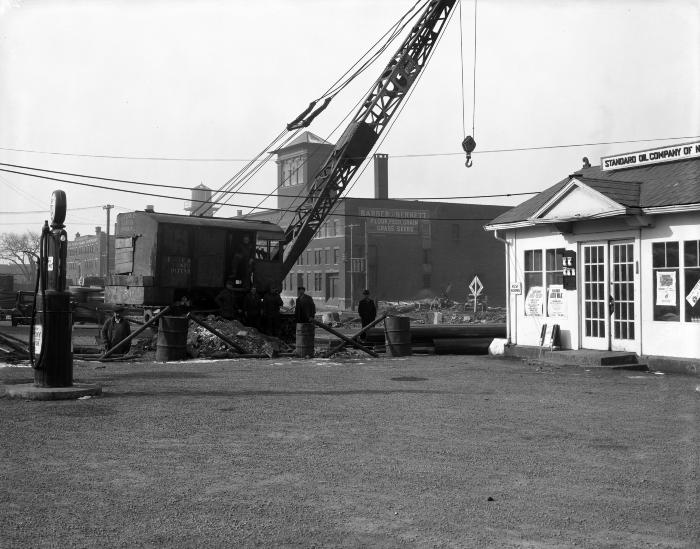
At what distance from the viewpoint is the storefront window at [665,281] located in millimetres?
13734

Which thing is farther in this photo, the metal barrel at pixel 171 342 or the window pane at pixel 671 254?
the metal barrel at pixel 171 342

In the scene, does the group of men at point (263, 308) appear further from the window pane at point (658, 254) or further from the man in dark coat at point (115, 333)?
the window pane at point (658, 254)

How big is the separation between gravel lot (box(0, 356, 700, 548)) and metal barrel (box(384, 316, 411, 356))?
6867 mm

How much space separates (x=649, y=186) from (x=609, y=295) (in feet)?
7.44

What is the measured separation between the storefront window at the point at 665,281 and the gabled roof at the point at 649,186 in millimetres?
786

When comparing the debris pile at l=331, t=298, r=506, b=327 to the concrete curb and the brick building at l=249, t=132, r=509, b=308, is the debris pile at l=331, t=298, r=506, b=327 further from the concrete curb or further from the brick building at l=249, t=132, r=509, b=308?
the concrete curb

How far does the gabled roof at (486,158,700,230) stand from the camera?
45.2 ft

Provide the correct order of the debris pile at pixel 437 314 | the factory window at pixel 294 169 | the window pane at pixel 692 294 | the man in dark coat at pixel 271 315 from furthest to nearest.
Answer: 1. the factory window at pixel 294 169
2. the debris pile at pixel 437 314
3. the man in dark coat at pixel 271 315
4. the window pane at pixel 692 294

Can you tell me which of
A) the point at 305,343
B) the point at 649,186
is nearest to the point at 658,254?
the point at 649,186

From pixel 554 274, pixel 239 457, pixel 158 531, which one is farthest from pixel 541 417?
pixel 554 274

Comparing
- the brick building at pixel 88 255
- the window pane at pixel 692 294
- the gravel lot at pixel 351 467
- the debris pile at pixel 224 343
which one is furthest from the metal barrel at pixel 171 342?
the brick building at pixel 88 255

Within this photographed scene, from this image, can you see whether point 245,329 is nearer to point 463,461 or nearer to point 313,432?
point 313,432

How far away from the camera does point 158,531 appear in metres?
4.81

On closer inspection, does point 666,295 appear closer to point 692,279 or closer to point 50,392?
point 692,279
